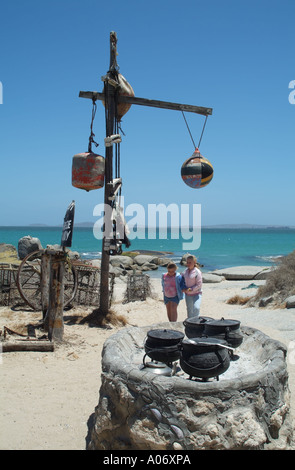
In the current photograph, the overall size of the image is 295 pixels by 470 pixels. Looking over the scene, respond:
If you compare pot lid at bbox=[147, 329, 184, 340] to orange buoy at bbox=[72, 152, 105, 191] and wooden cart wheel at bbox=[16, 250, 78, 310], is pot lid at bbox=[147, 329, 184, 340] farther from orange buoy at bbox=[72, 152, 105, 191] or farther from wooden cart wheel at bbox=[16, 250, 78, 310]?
wooden cart wheel at bbox=[16, 250, 78, 310]

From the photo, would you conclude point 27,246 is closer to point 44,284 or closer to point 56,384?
point 44,284

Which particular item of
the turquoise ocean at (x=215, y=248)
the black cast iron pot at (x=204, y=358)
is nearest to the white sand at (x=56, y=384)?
the black cast iron pot at (x=204, y=358)

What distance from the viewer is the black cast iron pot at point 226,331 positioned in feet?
14.9

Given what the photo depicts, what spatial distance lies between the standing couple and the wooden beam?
9.94 ft

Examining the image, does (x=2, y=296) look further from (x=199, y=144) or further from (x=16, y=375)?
(x=199, y=144)

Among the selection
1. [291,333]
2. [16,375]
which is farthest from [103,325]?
[291,333]

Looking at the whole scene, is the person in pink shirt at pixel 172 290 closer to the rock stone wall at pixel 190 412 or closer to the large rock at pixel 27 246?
the rock stone wall at pixel 190 412

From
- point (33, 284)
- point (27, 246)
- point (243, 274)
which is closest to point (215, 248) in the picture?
point (243, 274)

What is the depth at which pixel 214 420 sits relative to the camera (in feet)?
10.8

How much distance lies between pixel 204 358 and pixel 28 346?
3.94 m

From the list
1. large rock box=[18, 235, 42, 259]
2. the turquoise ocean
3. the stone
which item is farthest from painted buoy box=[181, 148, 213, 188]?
large rock box=[18, 235, 42, 259]

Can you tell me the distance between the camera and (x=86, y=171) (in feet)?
23.9

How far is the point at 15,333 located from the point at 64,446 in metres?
3.52

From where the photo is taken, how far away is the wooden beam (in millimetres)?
7907
